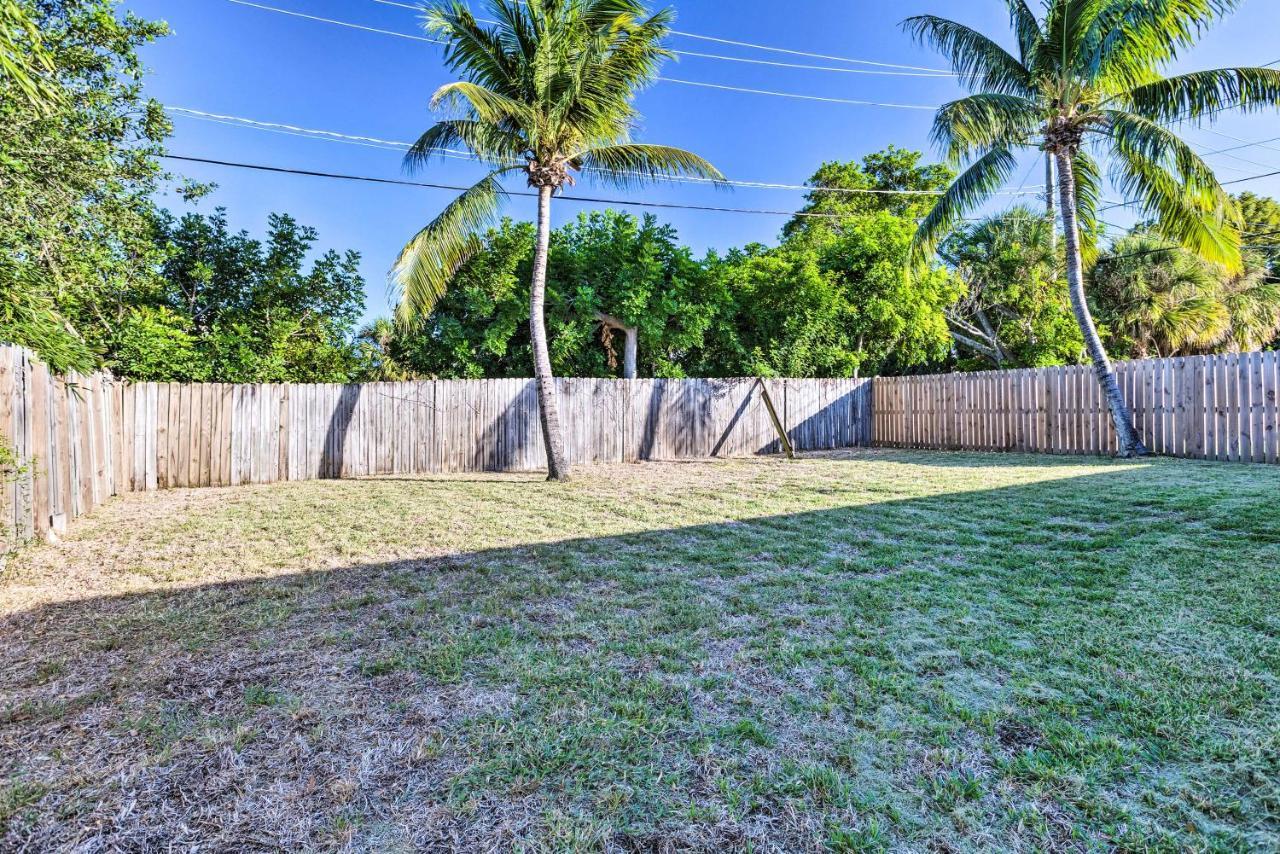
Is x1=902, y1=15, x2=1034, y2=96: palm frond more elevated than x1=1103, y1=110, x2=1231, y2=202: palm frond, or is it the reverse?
x1=902, y1=15, x2=1034, y2=96: palm frond

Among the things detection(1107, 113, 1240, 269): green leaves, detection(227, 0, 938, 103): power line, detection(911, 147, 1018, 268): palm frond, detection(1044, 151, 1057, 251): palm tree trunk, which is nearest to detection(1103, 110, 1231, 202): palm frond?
detection(1107, 113, 1240, 269): green leaves

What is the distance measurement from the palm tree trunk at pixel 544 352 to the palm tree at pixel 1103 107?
20.9ft

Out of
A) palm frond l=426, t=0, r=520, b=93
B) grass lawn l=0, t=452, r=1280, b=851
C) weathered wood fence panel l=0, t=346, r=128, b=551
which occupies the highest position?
palm frond l=426, t=0, r=520, b=93

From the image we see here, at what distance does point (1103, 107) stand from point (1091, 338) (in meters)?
3.65

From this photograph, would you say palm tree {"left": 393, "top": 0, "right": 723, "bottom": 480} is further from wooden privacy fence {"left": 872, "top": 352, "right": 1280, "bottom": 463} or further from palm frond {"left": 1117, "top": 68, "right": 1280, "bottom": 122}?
wooden privacy fence {"left": 872, "top": 352, "right": 1280, "bottom": 463}

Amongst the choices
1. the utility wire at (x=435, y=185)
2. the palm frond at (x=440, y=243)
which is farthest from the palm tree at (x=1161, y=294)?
the palm frond at (x=440, y=243)

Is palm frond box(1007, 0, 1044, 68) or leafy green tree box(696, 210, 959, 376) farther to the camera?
leafy green tree box(696, 210, 959, 376)

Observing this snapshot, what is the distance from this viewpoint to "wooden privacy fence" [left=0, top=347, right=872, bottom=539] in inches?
185

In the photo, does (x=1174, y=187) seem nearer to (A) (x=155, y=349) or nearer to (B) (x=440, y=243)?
(B) (x=440, y=243)

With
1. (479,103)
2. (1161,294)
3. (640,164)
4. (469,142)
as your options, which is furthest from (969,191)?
(1161,294)

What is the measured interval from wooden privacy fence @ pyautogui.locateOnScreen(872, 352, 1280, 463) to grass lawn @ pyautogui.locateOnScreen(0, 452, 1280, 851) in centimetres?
494

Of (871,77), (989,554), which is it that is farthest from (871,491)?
(871,77)

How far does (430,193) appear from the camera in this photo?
440 inches

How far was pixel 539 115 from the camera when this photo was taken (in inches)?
298
